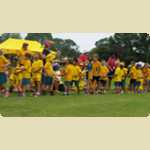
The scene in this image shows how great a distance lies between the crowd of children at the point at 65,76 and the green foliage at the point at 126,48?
3056 mm

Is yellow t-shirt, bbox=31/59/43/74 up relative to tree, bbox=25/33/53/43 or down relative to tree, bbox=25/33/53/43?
down

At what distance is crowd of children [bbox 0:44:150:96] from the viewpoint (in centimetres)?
1423

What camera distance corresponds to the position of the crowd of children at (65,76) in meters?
14.2

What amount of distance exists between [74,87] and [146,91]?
333 centimetres

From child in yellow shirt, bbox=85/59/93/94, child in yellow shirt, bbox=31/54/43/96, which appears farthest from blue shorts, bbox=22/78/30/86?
child in yellow shirt, bbox=85/59/93/94

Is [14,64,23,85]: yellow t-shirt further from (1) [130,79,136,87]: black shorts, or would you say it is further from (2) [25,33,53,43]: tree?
(1) [130,79,136,87]: black shorts

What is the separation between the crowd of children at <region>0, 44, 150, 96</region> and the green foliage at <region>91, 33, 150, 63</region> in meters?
3.06

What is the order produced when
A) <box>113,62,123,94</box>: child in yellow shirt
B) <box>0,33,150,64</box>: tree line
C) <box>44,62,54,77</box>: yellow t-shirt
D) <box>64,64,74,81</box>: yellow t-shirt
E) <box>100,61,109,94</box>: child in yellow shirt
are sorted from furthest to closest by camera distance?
<box>0,33,150,64</box>: tree line → <box>113,62,123,94</box>: child in yellow shirt → <box>100,61,109,94</box>: child in yellow shirt → <box>64,64,74,81</box>: yellow t-shirt → <box>44,62,54,77</box>: yellow t-shirt

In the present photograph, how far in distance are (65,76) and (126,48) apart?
8.62 meters

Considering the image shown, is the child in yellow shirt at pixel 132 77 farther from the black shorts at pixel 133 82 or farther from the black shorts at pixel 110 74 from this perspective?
the black shorts at pixel 110 74

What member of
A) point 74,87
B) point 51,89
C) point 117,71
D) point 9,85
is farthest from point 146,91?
point 9,85

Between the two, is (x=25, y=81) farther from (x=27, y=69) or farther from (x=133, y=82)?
(x=133, y=82)

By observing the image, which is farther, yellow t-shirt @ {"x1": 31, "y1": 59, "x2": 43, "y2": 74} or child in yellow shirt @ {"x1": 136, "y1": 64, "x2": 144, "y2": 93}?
child in yellow shirt @ {"x1": 136, "y1": 64, "x2": 144, "y2": 93}

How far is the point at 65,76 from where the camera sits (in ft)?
52.3
